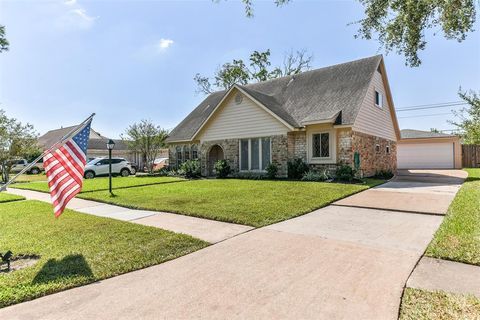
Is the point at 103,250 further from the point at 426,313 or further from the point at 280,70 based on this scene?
the point at 280,70

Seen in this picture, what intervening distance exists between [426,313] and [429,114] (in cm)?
4827

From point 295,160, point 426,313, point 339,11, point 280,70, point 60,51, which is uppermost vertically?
point 280,70

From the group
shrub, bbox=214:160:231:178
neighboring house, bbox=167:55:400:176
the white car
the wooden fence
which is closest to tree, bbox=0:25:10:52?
the white car

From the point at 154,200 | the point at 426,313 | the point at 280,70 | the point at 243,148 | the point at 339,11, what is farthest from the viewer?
the point at 280,70

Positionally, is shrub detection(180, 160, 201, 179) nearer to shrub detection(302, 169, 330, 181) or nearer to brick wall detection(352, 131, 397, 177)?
shrub detection(302, 169, 330, 181)

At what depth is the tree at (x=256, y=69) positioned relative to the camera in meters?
31.9

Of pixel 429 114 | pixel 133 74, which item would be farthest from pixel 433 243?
pixel 429 114

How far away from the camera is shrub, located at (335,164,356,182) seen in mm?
12781

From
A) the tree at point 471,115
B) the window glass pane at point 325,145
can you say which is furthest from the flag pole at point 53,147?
the tree at point 471,115

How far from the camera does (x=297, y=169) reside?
1440 centimetres

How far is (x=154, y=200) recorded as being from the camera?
914cm

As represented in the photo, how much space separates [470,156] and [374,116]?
14279mm

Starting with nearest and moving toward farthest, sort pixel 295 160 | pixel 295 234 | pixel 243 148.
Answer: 1. pixel 295 234
2. pixel 295 160
3. pixel 243 148

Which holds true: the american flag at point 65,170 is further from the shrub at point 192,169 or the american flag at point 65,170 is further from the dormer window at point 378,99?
the dormer window at point 378,99
